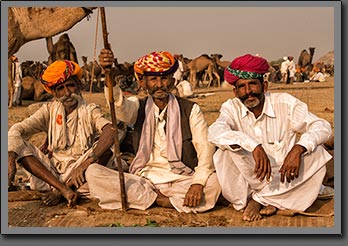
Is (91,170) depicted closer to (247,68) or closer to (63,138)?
(63,138)

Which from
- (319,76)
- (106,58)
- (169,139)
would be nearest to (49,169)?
(169,139)

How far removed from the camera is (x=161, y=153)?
6777 millimetres

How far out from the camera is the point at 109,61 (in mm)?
6227

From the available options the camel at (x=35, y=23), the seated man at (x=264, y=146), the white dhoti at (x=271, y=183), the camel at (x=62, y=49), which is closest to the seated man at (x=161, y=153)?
the white dhoti at (x=271, y=183)

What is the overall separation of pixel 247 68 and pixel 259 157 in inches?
32.2

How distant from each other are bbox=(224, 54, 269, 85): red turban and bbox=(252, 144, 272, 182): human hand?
2.31ft

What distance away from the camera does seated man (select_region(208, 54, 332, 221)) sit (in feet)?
20.2

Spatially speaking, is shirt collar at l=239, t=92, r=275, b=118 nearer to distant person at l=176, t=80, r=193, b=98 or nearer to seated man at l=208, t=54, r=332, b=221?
seated man at l=208, t=54, r=332, b=221

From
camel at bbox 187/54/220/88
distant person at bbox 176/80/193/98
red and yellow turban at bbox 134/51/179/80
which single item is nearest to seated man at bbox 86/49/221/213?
red and yellow turban at bbox 134/51/179/80

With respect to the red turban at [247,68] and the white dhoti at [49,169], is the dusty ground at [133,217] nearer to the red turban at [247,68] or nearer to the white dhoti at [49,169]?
the white dhoti at [49,169]

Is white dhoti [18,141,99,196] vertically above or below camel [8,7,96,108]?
below

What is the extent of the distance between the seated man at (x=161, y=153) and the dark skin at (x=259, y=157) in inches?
13.7

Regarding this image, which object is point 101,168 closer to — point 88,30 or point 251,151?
point 251,151

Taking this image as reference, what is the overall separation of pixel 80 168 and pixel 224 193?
→ 124 centimetres
